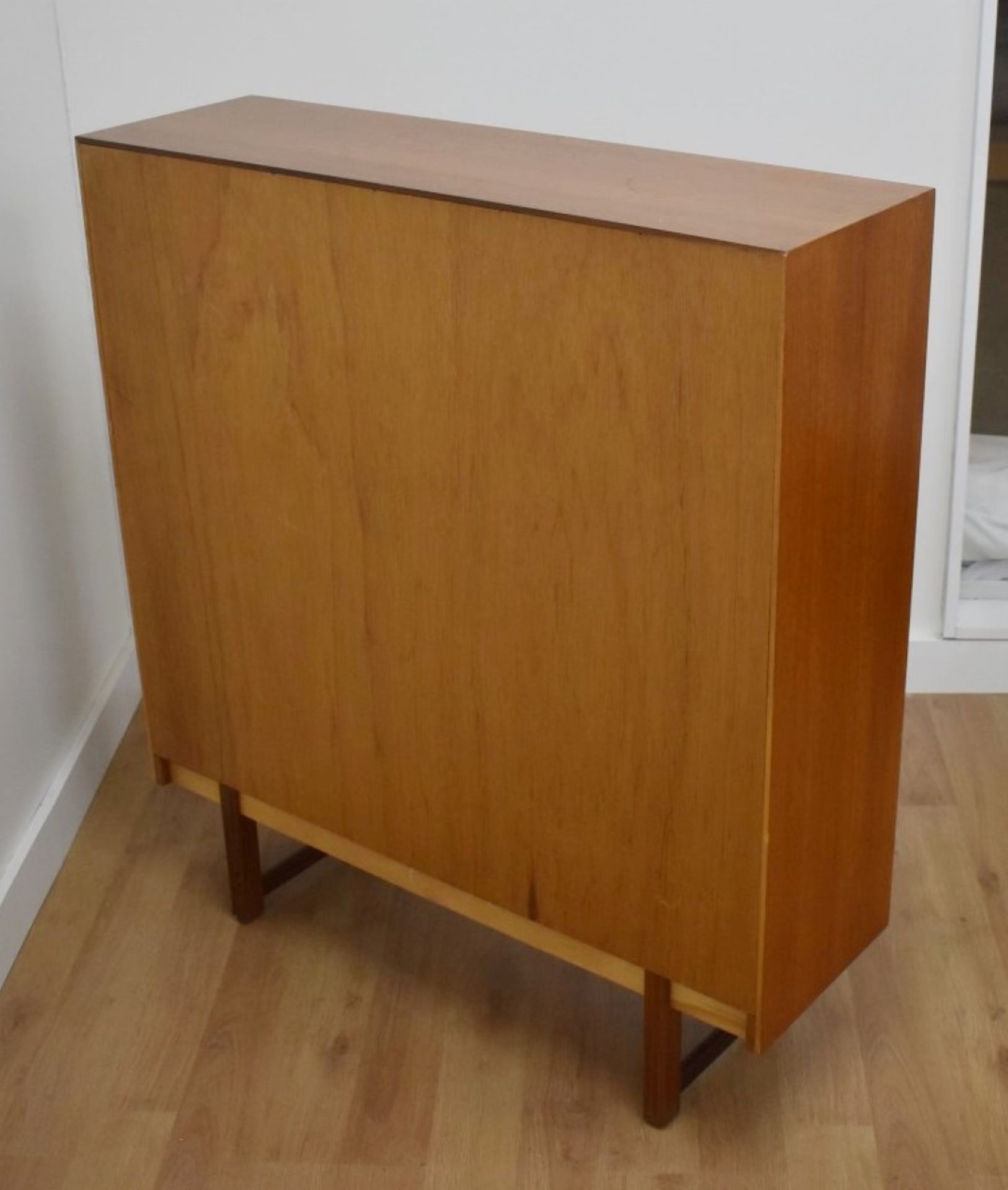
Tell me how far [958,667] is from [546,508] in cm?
127

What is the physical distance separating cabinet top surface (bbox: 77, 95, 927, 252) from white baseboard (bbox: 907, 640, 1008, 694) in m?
1.18

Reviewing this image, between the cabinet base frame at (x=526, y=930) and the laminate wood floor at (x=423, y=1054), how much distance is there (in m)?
0.04

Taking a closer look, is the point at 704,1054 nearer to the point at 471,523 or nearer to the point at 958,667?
the point at 471,523

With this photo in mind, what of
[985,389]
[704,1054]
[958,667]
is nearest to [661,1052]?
[704,1054]

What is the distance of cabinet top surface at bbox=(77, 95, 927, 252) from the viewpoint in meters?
1.39

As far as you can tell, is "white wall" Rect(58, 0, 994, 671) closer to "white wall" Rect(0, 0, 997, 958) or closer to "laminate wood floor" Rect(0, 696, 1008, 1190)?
"white wall" Rect(0, 0, 997, 958)

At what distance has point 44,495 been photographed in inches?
89.5

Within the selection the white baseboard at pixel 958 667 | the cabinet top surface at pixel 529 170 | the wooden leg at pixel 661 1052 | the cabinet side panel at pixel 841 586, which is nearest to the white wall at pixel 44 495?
the cabinet top surface at pixel 529 170

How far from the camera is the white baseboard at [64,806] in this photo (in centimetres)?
208

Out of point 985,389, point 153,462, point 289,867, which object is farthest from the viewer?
point 985,389

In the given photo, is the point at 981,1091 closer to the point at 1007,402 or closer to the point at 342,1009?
the point at 342,1009

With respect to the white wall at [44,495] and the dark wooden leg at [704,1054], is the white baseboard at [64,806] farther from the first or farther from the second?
the dark wooden leg at [704,1054]

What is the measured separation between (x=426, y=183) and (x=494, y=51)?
0.87 meters

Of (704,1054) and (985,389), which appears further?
(985,389)
